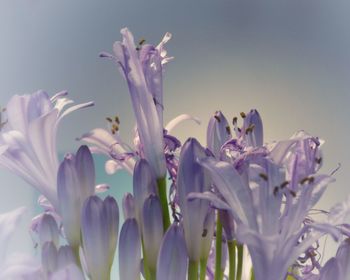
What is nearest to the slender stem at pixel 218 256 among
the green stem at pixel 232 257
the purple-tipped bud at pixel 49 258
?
the green stem at pixel 232 257

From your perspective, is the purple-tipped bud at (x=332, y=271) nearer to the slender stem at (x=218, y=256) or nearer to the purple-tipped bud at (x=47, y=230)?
the slender stem at (x=218, y=256)

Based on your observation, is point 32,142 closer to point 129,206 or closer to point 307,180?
point 129,206

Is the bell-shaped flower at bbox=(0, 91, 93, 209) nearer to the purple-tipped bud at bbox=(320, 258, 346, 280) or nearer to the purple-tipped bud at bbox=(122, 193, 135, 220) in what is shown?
the purple-tipped bud at bbox=(122, 193, 135, 220)

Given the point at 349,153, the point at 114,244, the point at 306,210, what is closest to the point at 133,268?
the point at 114,244

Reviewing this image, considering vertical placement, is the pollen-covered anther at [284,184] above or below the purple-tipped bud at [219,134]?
below

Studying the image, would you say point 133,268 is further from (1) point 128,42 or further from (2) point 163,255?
(1) point 128,42

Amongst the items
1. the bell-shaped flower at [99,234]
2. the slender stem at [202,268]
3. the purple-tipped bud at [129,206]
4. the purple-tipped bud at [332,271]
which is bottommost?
the purple-tipped bud at [332,271]
